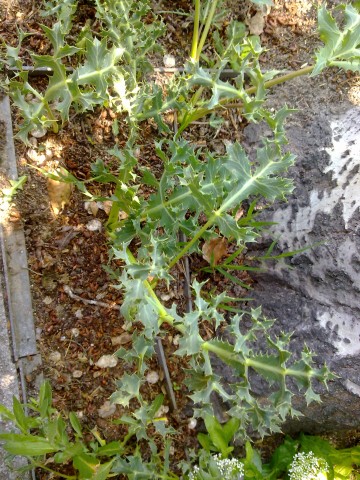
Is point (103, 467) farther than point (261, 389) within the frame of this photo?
No

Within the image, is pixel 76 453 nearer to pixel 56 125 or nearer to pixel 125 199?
pixel 125 199

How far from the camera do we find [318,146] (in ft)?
7.71

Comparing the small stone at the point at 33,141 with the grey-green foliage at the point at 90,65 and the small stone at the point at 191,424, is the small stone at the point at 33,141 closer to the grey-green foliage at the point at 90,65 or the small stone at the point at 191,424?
the grey-green foliage at the point at 90,65

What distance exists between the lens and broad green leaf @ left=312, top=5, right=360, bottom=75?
177 centimetres

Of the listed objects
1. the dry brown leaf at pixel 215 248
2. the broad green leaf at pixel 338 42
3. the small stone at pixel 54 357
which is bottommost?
the small stone at pixel 54 357

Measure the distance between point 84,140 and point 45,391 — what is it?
3.49 ft

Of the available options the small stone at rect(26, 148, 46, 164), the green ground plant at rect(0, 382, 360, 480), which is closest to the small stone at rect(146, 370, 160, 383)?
the green ground plant at rect(0, 382, 360, 480)

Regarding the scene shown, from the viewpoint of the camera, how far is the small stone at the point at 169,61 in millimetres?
2518

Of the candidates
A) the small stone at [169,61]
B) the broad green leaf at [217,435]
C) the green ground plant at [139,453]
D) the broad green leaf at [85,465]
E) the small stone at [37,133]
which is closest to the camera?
the green ground plant at [139,453]

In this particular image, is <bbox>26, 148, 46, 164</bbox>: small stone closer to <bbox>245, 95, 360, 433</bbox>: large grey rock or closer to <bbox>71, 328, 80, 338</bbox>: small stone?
<bbox>71, 328, 80, 338</bbox>: small stone

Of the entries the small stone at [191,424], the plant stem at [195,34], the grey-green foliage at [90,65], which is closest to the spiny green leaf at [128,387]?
the small stone at [191,424]

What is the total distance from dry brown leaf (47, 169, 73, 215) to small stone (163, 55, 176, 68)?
743 mm

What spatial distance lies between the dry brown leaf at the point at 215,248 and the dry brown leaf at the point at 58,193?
65cm

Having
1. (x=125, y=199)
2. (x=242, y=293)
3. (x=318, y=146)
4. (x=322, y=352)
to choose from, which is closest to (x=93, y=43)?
(x=125, y=199)
